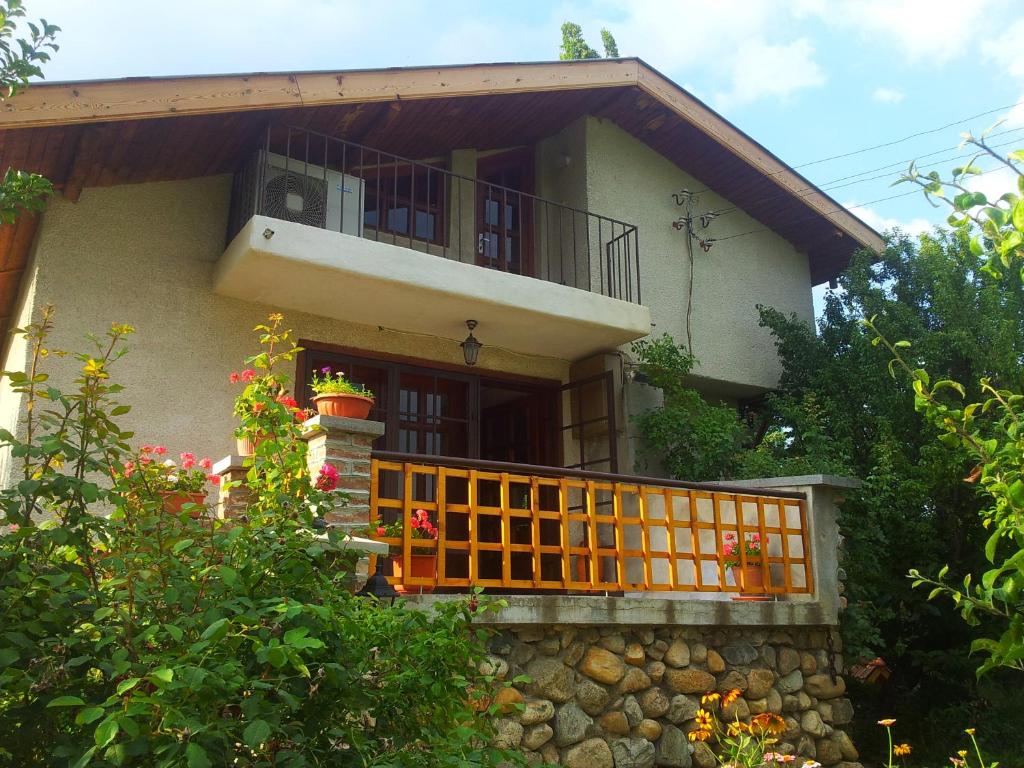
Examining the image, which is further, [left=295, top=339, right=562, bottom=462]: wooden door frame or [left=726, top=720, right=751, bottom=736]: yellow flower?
[left=295, top=339, right=562, bottom=462]: wooden door frame

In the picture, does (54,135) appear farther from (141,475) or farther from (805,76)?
(805,76)

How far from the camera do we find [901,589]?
8.04 m

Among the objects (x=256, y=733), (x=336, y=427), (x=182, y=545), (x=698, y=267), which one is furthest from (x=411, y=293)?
(x=256, y=733)

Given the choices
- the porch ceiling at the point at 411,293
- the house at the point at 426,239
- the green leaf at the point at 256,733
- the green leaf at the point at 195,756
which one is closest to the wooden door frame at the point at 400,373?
the house at the point at 426,239

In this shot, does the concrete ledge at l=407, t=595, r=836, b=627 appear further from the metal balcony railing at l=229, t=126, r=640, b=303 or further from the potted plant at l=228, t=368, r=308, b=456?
the metal balcony railing at l=229, t=126, r=640, b=303

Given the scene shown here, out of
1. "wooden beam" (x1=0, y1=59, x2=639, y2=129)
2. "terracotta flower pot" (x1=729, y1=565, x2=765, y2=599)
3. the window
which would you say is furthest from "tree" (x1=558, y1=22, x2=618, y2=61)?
"terracotta flower pot" (x1=729, y1=565, x2=765, y2=599)

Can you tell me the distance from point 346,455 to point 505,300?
339 centimetres

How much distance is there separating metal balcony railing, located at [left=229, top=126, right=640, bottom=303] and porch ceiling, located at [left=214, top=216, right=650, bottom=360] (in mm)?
556

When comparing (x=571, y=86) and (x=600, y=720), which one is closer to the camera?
(x=600, y=720)

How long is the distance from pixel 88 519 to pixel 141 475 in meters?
0.26

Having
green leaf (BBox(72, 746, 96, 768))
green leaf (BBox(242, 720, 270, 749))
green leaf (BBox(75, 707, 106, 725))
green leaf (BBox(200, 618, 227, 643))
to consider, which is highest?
green leaf (BBox(200, 618, 227, 643))

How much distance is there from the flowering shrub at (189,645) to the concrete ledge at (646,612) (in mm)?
2158

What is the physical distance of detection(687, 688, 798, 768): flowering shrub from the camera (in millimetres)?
5387

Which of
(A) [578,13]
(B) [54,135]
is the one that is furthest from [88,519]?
(A) [578,13]
